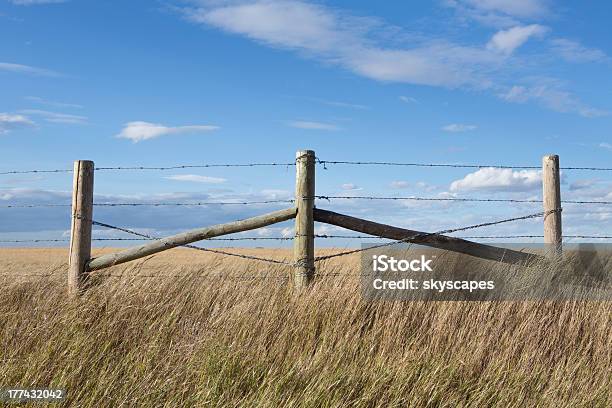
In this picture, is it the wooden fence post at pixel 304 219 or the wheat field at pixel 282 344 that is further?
the wooden fence post at pixel 304 219

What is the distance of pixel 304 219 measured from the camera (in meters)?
6.50

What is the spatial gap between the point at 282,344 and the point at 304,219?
182 cm

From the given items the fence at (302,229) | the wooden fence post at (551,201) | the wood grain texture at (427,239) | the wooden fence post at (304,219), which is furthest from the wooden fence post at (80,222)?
the wooden fence post at (551,201)

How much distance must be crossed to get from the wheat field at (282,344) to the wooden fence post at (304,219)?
8.1 inches

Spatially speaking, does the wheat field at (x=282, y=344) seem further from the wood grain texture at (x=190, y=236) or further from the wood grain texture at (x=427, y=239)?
the wood grain texture at (x=427, y=239)

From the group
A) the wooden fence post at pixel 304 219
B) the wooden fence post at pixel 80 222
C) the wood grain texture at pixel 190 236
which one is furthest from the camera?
the wooden fence post at pixel 80 222

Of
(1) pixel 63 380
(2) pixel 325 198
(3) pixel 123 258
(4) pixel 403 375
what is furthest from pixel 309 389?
(3) pixel 123 258

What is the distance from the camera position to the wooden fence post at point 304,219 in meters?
6.44

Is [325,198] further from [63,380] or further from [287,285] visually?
[63,380]

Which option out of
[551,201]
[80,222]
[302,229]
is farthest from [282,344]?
[551,201]

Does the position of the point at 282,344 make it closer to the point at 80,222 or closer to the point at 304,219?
the point at 304,219

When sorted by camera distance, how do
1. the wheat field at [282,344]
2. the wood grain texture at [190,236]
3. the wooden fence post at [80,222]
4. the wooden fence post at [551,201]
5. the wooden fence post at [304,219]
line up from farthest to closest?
the wooden fence post at [551,201] < the wooden fence post at [80,222] < the wood grain texture at [190,236] < the wooden fence post at [304,219] < the wheat field at [282,344]

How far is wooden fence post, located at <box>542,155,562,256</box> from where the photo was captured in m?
7.44

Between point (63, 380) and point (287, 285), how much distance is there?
2.69m
